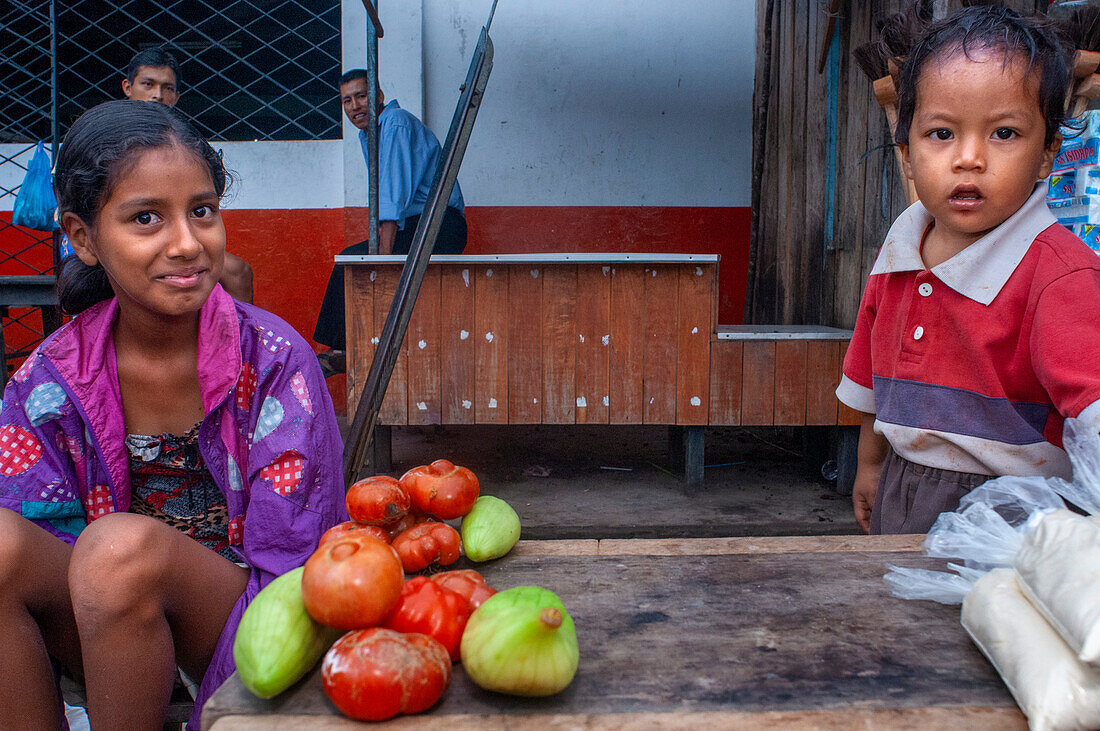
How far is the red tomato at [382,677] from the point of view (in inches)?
29.4

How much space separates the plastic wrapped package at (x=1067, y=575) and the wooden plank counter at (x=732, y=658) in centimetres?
11

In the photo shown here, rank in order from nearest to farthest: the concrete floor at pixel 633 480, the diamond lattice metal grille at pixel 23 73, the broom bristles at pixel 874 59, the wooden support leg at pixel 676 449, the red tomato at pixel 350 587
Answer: the red tomato at pixel 350 587, the broom bristles at pixel 874 59, the concrete floor at pixel 633 480, the wooden support leg at pixel 676 449, the diamond lattice metal grille at pixel 23 73

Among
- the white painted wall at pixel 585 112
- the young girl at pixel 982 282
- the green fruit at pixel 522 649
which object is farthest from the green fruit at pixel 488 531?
the white painted wall at pixel 585 112

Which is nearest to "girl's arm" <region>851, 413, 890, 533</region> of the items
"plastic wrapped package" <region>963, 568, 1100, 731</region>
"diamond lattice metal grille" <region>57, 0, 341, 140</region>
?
"plastic wrapped package" <region>963, 568, 1100, 731</region>

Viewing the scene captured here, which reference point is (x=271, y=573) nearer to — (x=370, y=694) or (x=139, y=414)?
(x=139, y=414)

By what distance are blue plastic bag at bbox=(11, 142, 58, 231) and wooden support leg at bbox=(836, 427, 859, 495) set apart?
4.08 meters

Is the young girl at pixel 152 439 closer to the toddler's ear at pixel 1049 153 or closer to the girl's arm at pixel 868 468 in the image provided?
the girl's arm at pixel 868 468

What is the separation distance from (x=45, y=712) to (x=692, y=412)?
9.40ft

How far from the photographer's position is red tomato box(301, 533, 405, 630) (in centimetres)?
83

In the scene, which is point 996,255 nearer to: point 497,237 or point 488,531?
point 488,531

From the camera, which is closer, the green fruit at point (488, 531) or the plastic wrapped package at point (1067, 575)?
the plastic wrapped package at point (1067, 575)

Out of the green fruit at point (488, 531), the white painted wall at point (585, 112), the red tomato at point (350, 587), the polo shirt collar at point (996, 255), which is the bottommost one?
the green fruit at point (488, 531)

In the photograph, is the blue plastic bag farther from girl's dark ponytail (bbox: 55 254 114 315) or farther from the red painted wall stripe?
girl's dark ponytail (bbox: 55 254 114 315)

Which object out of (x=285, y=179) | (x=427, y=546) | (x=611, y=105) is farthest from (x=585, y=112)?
(x=427, y=546)
